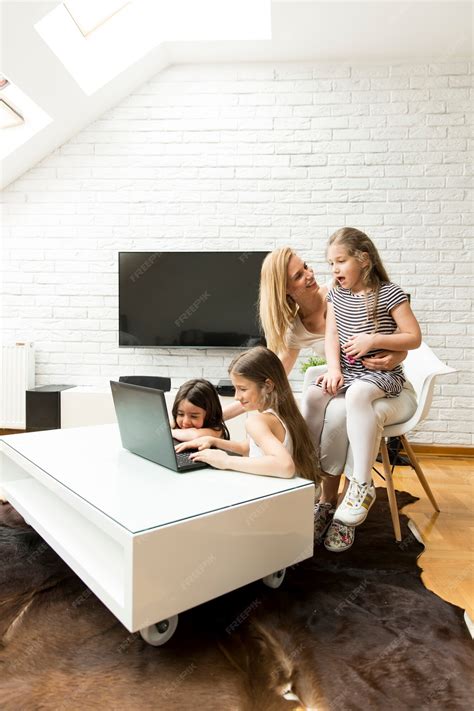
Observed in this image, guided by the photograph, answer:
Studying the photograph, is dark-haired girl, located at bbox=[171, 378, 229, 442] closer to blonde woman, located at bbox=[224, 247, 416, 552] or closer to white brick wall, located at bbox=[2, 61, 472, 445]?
blonde woman, located at bbox=[224, 247, 416, 552]

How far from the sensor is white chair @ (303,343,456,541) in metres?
Answer: 1.91

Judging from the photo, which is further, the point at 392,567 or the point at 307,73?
the point at 307,73

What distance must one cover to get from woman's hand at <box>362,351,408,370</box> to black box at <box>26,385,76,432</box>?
2158 millimetres

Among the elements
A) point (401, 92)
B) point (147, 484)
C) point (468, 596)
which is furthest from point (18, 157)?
point (468, 596)

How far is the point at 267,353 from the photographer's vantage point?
5.31ft

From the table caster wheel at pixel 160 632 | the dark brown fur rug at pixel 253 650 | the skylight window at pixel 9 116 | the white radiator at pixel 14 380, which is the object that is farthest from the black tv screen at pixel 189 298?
the table caster wheel at pixel 160 632

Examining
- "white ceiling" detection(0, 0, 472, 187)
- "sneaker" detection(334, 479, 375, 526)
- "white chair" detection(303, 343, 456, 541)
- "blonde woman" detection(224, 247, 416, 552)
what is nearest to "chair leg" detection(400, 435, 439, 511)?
"white chair" detection(303, 343, 456, 541)

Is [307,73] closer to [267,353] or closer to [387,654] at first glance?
[267,353]

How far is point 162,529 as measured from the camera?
1051mm

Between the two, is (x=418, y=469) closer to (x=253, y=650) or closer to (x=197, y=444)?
(x=197, y=444)

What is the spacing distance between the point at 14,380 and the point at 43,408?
1.19ft

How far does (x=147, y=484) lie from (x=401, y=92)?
3.12 m

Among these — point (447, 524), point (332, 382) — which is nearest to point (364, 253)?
point (332, 382)

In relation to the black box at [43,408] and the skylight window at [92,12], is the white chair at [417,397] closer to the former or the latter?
the black box at [43,408]
